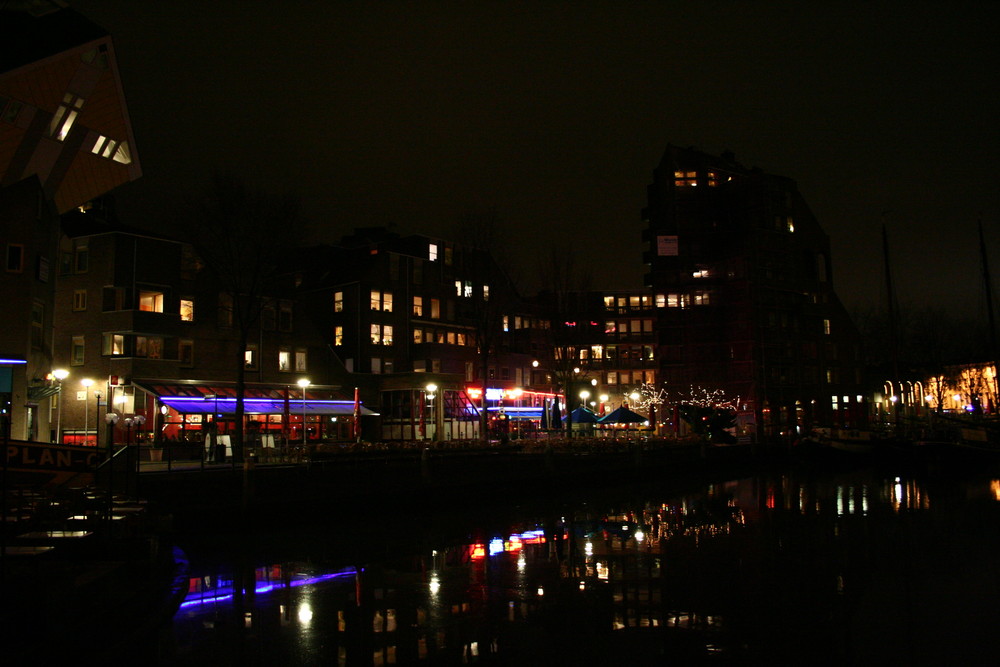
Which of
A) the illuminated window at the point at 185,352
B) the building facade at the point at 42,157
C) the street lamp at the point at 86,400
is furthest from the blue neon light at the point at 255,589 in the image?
the illuminated window at the point at 185,352

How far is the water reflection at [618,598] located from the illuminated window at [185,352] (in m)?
27.5

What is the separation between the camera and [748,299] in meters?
84.8

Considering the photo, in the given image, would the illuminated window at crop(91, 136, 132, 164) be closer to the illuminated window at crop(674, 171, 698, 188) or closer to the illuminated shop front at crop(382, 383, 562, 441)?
the illuminated shop front at crop(382, 383, 562, 441)

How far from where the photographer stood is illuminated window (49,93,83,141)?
35000 mm

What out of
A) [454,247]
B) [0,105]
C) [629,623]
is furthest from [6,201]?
[454,247]

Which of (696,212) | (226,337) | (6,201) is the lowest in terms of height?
(226,337)

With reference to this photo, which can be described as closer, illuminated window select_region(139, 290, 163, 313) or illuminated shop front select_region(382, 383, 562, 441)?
illuminated window select_region(139, 290, 163, 313)

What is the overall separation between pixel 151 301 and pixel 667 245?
59.9 metres

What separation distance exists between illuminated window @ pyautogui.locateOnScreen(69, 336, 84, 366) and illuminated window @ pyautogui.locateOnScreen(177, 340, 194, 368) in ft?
16.2

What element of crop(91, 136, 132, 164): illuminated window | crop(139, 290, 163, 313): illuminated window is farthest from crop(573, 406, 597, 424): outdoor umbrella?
crop(91, 136, 132, 164): illuminated window

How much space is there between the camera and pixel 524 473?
38.8 meters

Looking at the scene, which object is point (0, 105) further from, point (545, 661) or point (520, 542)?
point (545, 661)

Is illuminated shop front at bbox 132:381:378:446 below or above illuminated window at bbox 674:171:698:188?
below

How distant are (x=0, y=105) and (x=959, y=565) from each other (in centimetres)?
3577
